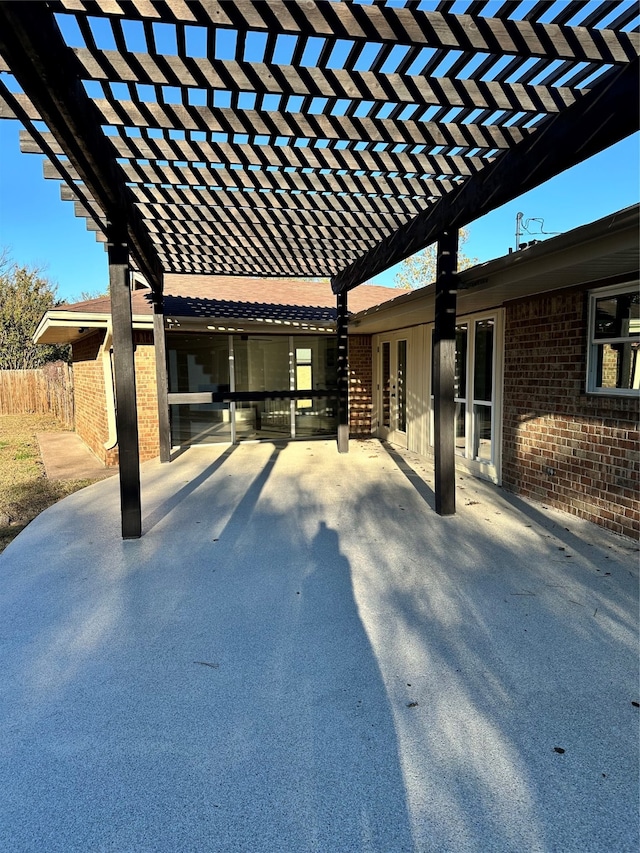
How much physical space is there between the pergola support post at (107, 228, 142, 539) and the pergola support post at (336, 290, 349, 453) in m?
5.05

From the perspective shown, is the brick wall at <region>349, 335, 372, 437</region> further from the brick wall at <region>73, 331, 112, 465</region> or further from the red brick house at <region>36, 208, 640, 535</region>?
the brick wall at <region>73, 331, 112, 465</region>

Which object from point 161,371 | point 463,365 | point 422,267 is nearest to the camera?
point 463,365

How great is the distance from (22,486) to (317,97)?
267 inches

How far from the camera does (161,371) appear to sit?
8.12m

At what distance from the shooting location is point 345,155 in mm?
4059

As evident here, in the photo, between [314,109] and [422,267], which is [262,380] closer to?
[314,109]

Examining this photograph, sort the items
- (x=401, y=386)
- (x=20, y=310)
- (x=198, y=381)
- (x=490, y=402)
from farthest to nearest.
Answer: (x=20, y=310), (x=198, y=381), (x=401, y=386), (x=490, y=402)

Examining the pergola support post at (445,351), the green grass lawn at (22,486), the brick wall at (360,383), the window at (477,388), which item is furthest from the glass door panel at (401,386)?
the green grass lawn at (22,486)

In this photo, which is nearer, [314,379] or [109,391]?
[109,391]

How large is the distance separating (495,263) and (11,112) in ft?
13.4

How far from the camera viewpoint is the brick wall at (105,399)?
28.3ft

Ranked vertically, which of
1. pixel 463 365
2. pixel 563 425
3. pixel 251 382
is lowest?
pixel 563 425

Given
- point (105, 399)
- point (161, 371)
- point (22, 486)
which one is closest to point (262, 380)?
point (161, 371)

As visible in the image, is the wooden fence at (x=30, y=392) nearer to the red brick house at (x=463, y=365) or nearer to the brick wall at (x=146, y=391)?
the red brick house at (x=463, y=365)
